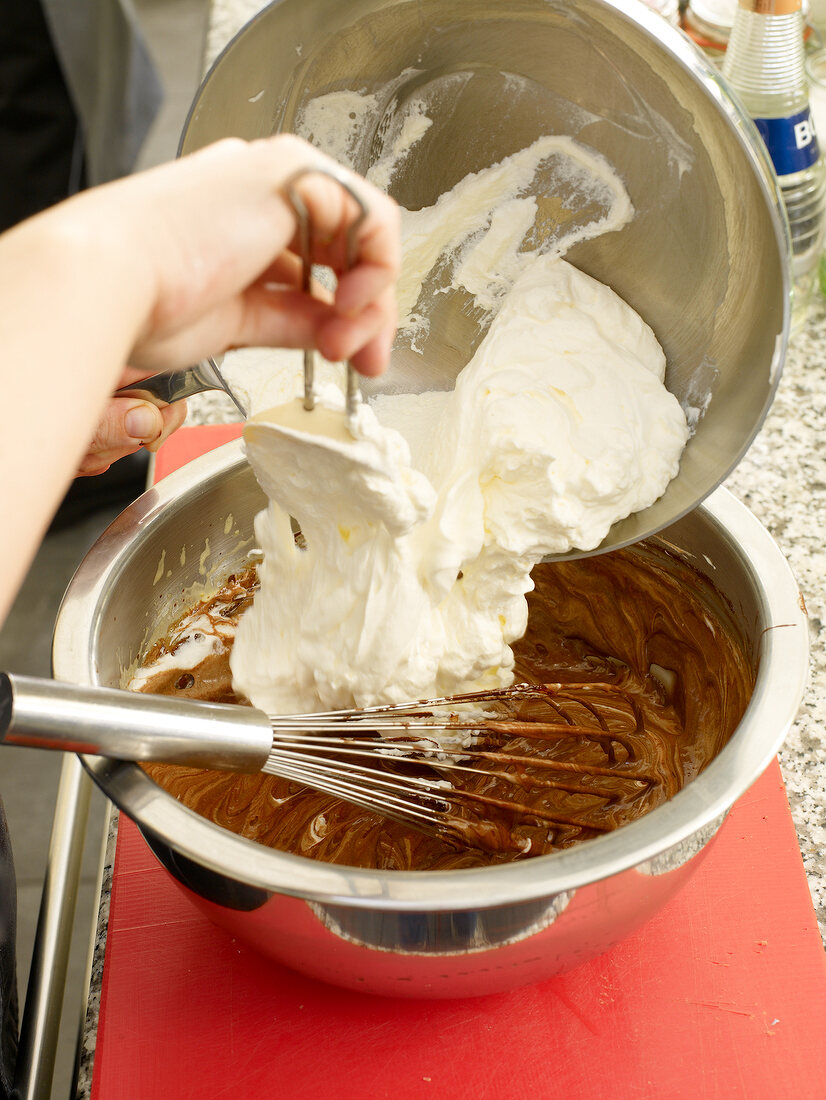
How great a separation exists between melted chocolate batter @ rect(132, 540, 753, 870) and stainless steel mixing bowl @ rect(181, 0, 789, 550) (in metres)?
0.15

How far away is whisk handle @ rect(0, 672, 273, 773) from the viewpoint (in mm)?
547

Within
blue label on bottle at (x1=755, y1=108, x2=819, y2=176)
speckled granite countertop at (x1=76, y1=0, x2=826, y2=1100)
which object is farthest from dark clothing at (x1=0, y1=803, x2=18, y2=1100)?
blue label on bottle at (x1=755, y1=108, x2=819, y2=176)

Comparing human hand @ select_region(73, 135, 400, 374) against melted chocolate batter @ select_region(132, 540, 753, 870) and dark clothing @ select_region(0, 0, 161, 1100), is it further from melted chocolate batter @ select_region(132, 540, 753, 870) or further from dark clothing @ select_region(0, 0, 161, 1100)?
dark clothing @ select_region(0, 0, 161, 1100)

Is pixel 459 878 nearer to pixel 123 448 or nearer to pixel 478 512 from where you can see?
pixel 478 512

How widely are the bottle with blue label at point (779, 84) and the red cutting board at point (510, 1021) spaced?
2.55ft

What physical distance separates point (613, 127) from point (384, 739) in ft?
1.66

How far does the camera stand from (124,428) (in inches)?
33.3

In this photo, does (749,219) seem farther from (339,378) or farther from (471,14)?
(339,378)

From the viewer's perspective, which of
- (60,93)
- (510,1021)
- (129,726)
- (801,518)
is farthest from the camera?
(60,93)

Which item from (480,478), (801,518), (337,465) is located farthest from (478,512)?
(801,518)

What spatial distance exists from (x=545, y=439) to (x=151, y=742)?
38 cm

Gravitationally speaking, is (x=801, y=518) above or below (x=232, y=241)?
below

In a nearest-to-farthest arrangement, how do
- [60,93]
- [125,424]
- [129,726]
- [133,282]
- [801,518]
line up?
1. [133,282]
2. [129,726]
3. [125,424]
4. [801,518]
5. [60,93]

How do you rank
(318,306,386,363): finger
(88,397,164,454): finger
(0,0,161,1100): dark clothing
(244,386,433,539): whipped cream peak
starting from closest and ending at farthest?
(318,306,386,363): finger → (244,386,433,539): whipped cream peak → (88,397,164,454): finger → (0,0,161,1100): dark clothing
